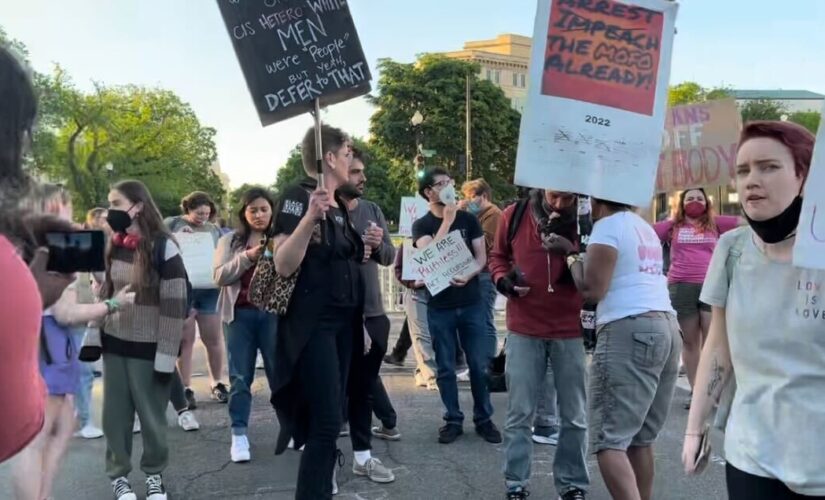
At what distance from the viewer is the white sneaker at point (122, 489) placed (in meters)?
4.36

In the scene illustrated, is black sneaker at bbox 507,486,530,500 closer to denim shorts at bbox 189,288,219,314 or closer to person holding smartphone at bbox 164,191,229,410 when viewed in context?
person holding smartphone at bbox 164,191,229,410

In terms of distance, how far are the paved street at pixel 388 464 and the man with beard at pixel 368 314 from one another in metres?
0.13

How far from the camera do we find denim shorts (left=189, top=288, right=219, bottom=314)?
7176 mm

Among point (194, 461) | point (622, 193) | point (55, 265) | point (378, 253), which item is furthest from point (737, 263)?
point (194, 461)

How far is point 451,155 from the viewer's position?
43.2m

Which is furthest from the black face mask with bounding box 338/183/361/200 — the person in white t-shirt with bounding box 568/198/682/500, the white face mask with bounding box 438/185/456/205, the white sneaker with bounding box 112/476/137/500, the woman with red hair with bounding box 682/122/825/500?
the woman with red hair with bounding box 682/122/825/500

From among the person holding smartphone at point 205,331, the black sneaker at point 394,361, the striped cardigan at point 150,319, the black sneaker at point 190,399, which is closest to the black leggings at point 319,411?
the striped cardigan at point 150,319

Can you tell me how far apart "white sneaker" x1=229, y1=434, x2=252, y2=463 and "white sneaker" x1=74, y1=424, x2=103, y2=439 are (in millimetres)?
1438

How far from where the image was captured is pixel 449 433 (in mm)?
5621

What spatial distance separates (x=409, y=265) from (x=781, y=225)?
4.38 metres

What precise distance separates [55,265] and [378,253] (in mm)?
2587

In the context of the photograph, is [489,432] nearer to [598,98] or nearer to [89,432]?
[598,98]

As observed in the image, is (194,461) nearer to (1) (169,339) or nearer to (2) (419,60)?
(1) (169,339)

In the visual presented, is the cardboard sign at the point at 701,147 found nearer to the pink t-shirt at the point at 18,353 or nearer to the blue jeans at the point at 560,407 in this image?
the blue jeans at the point at 560,407
